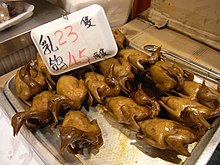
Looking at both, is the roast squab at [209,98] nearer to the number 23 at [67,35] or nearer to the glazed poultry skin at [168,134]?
the glazed poultry skin at [168,134]

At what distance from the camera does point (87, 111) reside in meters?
1.00

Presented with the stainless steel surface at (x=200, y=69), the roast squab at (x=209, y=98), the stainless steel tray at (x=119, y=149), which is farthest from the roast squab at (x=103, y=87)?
the stainless steel surface at (x=200, y=69)

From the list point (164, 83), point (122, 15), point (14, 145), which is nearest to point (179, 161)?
point (164, 83)

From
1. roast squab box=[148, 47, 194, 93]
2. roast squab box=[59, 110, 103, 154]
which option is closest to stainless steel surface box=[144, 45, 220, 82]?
roast squab box=[148, 47, 194, 93]

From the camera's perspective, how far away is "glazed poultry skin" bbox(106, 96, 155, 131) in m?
0.85

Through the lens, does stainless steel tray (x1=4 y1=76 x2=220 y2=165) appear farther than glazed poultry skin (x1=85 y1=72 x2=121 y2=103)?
No

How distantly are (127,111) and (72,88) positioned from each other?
224 mm

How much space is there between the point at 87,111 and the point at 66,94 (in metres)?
0.13

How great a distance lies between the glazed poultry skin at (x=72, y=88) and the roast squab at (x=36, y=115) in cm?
6

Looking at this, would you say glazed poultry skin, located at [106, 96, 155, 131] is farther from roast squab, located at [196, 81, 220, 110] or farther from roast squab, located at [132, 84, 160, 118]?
roast squab, located at [196, 81, 220, 110]

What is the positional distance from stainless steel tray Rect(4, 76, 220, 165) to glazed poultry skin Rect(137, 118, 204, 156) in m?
0.05

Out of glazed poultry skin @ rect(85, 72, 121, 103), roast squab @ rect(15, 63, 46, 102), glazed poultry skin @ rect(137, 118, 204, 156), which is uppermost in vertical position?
roast squab @ rect(15, 63, 46, 102)

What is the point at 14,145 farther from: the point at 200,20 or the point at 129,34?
the point at 200,20

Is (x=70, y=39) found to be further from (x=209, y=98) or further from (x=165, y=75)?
(x=209, y=98)
